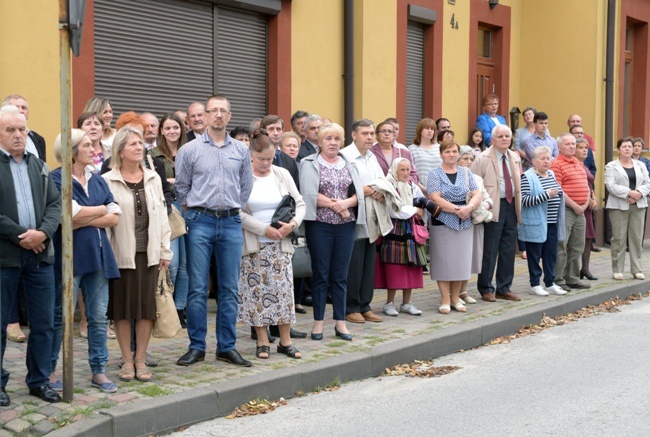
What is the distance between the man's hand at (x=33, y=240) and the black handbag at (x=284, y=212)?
215 centimetres

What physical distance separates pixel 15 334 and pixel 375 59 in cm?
788

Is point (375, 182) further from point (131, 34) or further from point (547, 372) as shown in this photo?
point (131, 34)

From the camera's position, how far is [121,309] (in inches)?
261

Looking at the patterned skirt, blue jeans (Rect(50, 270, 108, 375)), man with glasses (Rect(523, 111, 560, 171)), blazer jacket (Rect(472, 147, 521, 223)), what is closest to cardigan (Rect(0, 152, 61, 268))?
blue jeans (Rect(50, 270, 108, 375))

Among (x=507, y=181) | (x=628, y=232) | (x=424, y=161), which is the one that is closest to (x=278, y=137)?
(x=424, y=161)

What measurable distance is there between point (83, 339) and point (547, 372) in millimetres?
3945

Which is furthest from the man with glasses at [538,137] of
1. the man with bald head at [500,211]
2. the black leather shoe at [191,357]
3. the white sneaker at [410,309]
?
the black leather shoe at [191,357]

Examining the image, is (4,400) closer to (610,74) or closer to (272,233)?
(272,233)

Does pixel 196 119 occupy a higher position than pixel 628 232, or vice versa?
pixel 196 119

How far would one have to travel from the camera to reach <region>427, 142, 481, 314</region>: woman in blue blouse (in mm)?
10102

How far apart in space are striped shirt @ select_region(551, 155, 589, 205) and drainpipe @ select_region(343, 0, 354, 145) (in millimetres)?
3160

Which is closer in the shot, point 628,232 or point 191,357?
point 191,357

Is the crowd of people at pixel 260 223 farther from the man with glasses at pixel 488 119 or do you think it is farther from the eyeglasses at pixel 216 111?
the man with glasses at pixel 488 119

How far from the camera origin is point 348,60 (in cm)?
1376
